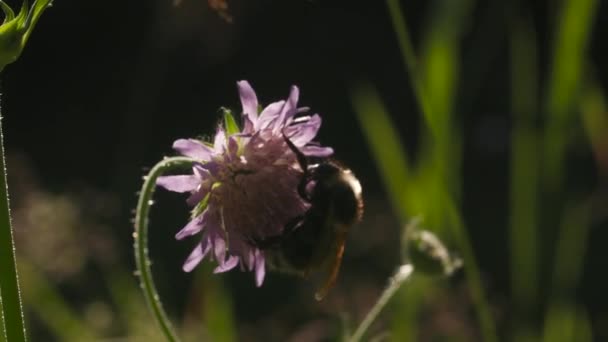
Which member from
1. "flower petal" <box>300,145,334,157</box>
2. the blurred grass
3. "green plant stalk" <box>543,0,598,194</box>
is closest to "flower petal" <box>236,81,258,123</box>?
"flower petal" <box>300,145,334,157</box>

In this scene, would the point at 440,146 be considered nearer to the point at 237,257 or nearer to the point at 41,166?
the point at 237,257

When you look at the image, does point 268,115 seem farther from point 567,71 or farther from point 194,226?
point 567,71

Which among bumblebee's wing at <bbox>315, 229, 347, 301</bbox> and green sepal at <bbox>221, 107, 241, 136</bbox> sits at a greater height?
green sepal at <bbox>221, 107, 241, 136</bbox>

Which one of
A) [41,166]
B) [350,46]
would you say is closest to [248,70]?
[350,46]

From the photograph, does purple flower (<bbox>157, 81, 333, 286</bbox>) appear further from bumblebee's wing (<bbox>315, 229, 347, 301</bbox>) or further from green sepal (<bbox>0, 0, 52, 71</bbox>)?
green sepal (<bbox>0, 0, 52, 71</bbox>)

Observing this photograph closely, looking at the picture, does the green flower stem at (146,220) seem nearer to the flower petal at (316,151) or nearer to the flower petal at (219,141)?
the flower petal at (219,141)
